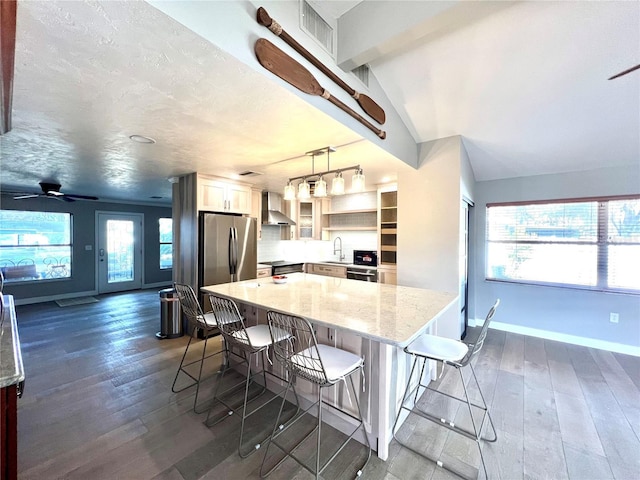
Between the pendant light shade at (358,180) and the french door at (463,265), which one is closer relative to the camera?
the pendant light shade at (358,180)

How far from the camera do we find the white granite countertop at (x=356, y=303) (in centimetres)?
151

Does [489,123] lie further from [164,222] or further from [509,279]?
[164,222]

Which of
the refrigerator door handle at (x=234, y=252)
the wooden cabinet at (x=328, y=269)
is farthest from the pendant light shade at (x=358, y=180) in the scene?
the wooden cabinet at (x=328, y=269)

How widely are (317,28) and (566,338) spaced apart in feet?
15.6

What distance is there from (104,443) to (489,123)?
4.31 metres

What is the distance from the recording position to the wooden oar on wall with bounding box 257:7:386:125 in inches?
55.4

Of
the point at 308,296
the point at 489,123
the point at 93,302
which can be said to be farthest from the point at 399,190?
the point at 93,302

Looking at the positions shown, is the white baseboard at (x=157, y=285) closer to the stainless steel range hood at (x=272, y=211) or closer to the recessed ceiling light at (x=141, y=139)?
the stainless steel range hood at (x=272, y=211)

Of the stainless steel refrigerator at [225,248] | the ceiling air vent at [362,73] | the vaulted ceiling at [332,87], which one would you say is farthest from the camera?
the stainless steel refrigerator at [225,248]

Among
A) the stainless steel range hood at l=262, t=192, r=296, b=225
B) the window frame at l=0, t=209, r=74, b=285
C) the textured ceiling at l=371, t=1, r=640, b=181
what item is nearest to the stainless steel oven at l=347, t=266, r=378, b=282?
the stainless steel range hood at l=262, t=192, r=296, b=225

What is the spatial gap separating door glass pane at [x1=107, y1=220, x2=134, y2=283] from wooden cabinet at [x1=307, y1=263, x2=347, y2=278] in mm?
5125

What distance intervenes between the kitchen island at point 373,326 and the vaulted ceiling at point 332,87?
1391mm

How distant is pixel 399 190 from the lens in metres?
3.51

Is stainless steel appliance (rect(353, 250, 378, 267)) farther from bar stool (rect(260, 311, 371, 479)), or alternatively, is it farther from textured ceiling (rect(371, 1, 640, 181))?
bar stool (rect(260, 311, 371, 479))
